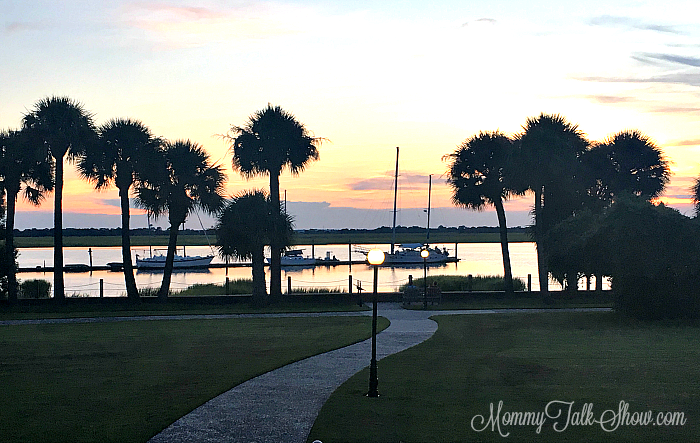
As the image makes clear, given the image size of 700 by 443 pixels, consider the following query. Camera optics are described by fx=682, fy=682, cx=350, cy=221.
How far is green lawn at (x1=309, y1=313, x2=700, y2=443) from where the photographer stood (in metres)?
10.1

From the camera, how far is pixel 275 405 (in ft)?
38.3

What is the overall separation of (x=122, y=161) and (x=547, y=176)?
22.2 meters

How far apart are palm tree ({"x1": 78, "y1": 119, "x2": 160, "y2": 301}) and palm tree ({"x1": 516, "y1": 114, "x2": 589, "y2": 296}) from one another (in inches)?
776

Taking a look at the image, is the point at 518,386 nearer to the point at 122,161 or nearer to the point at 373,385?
the point at 373,385

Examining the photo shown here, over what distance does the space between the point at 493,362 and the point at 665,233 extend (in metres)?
12.0

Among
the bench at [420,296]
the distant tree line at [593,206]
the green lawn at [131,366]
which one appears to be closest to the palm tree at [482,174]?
the distant tree line at [593,206]

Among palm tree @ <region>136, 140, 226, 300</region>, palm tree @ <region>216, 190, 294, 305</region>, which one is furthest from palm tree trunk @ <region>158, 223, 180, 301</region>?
palm tree @ <region>216, 190, 294, 305</region>

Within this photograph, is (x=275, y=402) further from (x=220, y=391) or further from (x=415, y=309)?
(x=415, y=309)

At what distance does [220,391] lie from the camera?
42.2ft

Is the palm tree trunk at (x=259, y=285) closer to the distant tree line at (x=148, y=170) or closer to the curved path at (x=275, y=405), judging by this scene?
the distant tree line at (x=148, y=170)

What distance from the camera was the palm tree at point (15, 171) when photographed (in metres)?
33.7

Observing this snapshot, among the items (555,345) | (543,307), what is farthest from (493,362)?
(543,307)

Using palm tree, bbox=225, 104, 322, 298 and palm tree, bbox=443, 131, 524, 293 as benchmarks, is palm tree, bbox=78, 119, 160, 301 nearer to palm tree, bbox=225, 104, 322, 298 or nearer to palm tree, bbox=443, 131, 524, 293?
palm tree, bbox=225, 104, 322, 298

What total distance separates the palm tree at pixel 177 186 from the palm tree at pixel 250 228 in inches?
111
